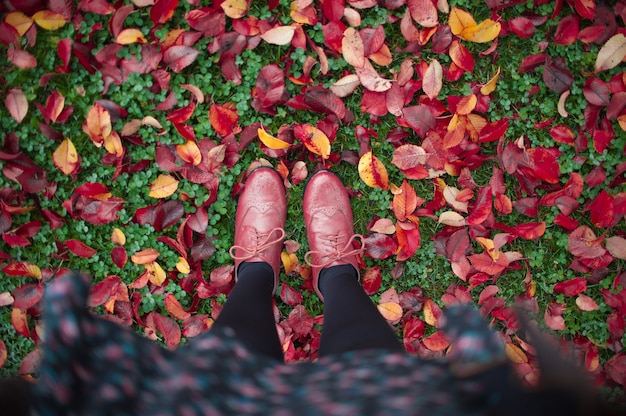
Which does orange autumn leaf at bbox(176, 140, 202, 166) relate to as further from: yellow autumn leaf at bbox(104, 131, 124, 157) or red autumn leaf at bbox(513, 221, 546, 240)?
red autumn leaf at bbox(513, 221, 546, 240)

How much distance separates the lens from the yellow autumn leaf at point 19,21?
1481mm

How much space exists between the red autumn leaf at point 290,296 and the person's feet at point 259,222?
0.05 meters

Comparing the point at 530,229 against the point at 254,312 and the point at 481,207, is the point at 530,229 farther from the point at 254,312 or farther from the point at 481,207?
the point at 254,312

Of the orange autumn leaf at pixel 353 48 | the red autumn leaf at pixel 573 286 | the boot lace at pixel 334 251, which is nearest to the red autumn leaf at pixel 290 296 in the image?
the boot lace at pixel 334 251

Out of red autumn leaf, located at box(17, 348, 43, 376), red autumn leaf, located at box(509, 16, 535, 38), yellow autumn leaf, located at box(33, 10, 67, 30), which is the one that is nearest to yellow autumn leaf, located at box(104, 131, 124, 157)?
yellow autumn leaf, located at box(33, 10, 67, 30)

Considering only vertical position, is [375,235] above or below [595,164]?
below

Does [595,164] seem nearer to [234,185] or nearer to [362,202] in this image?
[362,202]

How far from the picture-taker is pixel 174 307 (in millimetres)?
1639

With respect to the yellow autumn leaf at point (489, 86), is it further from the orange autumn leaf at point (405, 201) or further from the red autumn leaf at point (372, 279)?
the red autumn leaf at point (372, 279)

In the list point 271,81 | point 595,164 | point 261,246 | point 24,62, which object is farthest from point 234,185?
point 595,164

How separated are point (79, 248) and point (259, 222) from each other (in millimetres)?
643

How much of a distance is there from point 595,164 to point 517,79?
410 mm

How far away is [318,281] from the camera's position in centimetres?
161

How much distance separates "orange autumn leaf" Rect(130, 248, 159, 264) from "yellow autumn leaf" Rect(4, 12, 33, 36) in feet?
2.71
